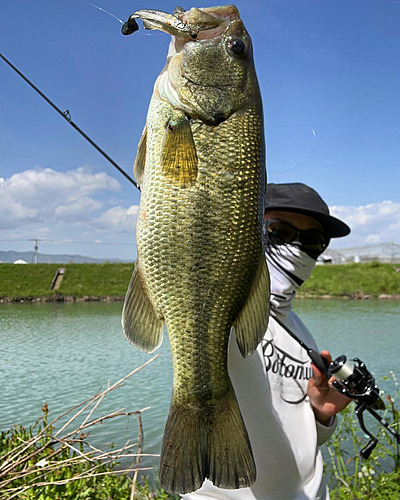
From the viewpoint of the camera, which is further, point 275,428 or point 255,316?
point 275,428

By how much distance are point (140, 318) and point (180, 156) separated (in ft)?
1.81

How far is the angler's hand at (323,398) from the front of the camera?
2.59 m

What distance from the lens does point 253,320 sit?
1.58m

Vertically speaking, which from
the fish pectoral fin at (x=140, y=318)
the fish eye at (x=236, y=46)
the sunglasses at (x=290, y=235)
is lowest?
the fish pectoral fin at (x=140, y=318)

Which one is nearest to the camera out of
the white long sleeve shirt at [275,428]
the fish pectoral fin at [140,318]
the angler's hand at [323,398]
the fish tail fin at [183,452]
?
the fish tail fin at [183,452]

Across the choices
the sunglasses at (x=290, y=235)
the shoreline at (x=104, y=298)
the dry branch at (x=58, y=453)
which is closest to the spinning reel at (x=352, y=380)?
the sunglasses at (x=290, y=235)

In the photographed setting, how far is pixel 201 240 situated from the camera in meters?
1.43

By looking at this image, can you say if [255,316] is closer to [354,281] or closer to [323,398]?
[323,398]

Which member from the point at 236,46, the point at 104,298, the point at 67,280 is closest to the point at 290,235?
the point at 236,46

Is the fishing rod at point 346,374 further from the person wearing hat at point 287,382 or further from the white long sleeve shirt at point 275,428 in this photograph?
the white long sleeve shirt at point 275,428

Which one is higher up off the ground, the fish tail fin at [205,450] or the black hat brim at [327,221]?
the black hat brim at [327,221]

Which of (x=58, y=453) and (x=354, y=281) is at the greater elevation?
(x=354, y=281)

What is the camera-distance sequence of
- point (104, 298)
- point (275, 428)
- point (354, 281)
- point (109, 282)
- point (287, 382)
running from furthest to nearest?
point (354, 281), point (109, 282), point (104, 298), point (287, 382), point (275, 428)

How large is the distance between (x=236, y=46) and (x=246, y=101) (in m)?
0.20
